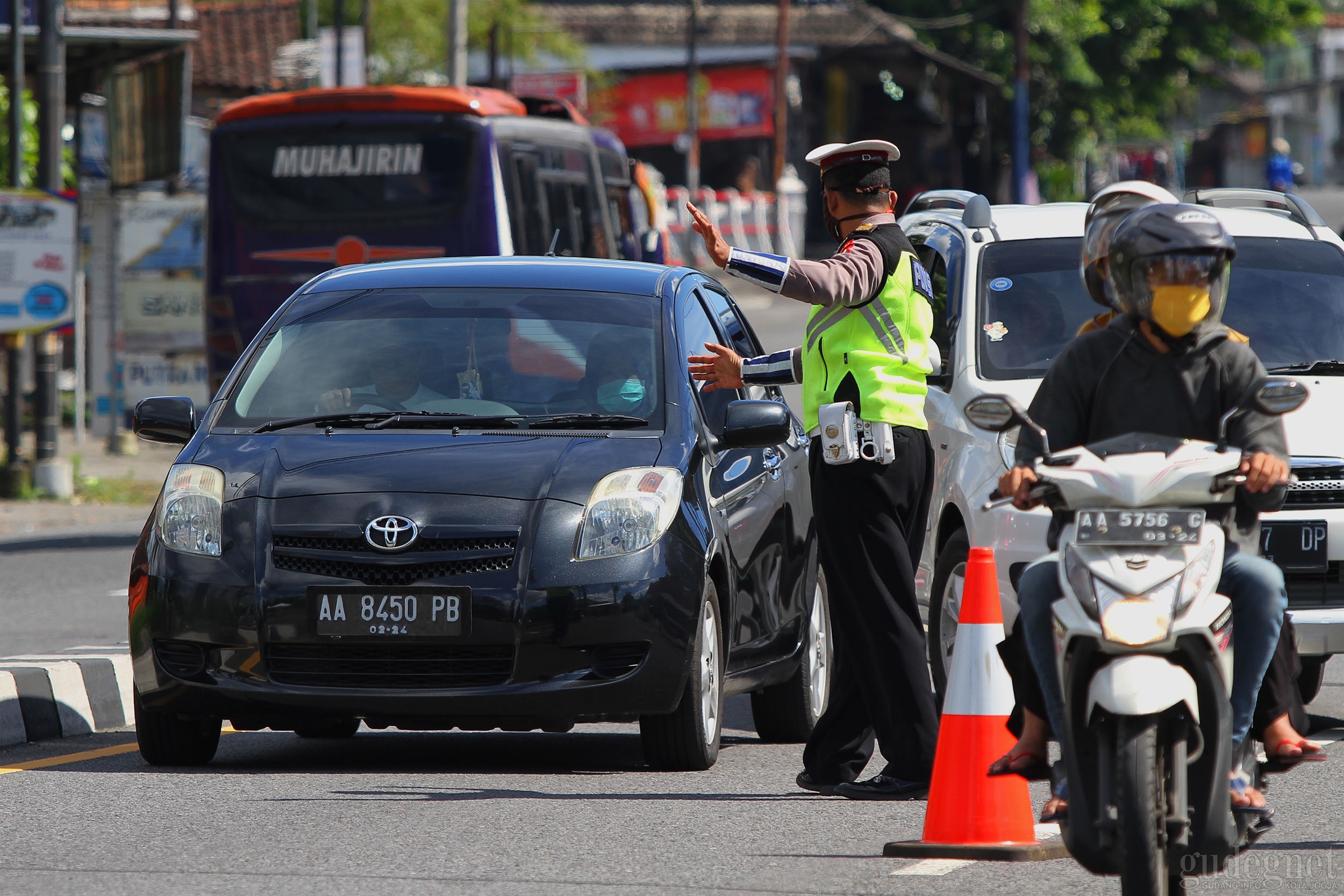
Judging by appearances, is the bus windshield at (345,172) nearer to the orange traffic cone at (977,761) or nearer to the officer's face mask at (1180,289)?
the orange traffic cone at (977,761)

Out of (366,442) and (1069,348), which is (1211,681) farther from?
(366,442)

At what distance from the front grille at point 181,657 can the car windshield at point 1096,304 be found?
3.27 m

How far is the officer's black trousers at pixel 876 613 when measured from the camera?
6332 millimetres

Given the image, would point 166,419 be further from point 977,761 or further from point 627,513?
point 977,761

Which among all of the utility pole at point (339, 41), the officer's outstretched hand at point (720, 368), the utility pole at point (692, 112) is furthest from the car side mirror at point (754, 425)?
the utility pole at point (692, 112)

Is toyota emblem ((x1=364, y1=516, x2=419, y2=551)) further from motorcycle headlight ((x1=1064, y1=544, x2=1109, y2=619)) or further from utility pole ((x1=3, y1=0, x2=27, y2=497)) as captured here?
utility pole ((x1=3, y1=0, x2=27, y2=497))

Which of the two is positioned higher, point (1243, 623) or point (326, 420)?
point (1243, 623)

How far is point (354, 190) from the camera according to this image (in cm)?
1745

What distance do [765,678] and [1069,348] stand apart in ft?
10.5

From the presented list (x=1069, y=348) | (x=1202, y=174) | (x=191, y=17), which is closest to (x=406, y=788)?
(x=1069, y=348)

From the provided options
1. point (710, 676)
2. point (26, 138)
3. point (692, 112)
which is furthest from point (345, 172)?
point (692, 112)

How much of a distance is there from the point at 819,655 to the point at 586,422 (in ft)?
5.37

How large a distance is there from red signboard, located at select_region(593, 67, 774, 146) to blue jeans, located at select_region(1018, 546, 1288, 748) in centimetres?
4867

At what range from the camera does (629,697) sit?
6.86 m
